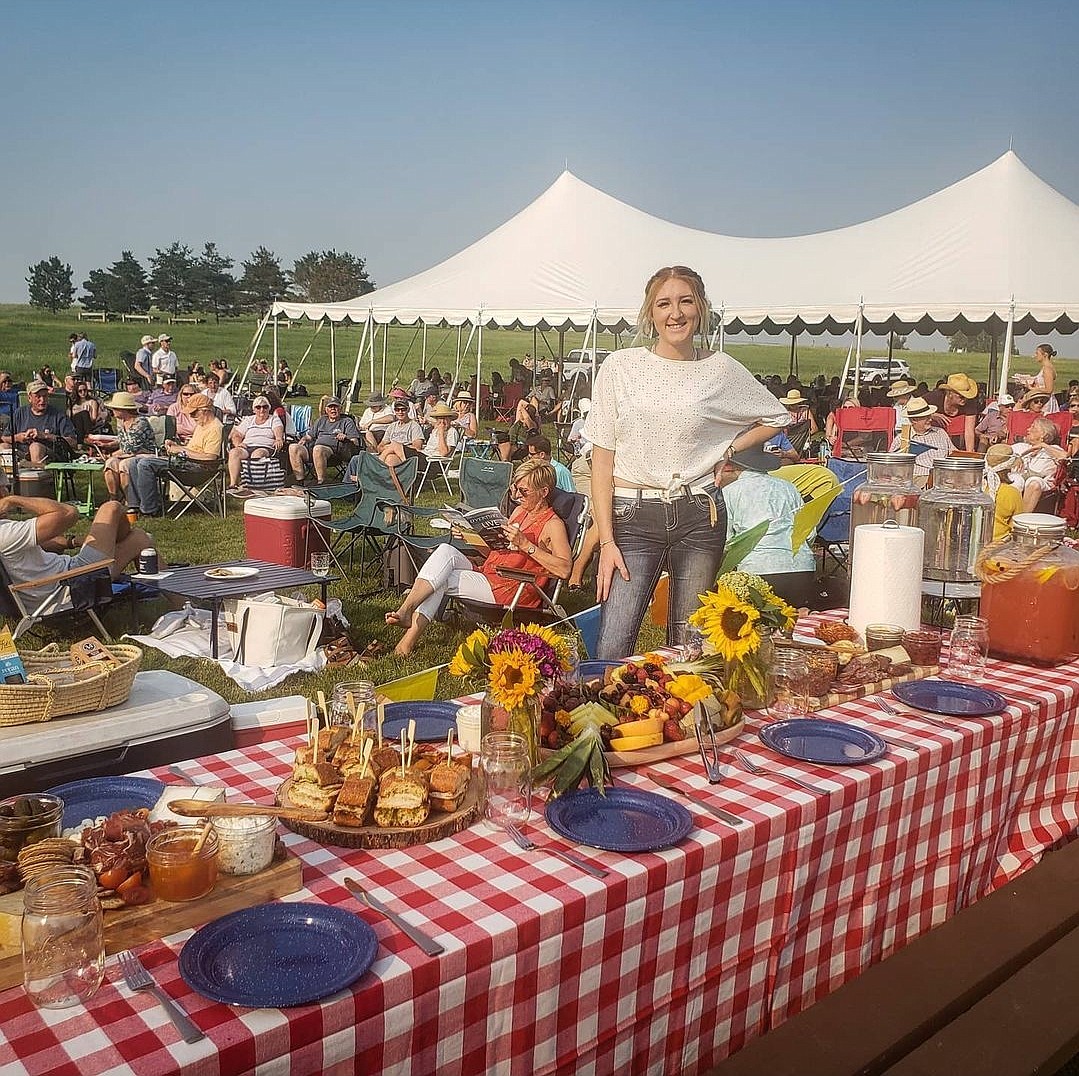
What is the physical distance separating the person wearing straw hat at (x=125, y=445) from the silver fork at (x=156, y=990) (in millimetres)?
8515

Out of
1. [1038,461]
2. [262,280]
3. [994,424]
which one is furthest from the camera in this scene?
[262,280]

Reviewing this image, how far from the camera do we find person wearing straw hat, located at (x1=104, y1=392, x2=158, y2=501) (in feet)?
30.3

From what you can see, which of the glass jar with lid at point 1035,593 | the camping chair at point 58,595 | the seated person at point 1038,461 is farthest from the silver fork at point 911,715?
the seated person at point 1038,461

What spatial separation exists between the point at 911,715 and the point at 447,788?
1171 mm

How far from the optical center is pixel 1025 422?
1004 centimetres

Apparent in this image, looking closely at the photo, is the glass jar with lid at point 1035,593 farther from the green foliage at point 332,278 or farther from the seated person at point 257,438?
the green foliage at point 332,278

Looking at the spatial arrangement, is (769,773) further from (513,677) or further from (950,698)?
(950,698)

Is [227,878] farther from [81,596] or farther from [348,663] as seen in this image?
[81,596]

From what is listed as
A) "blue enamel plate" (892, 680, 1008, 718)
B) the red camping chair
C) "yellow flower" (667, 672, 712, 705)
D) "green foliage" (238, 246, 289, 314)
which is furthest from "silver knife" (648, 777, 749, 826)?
"green foliage" (238, 246, 289, 314)

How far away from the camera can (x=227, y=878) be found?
1.34m

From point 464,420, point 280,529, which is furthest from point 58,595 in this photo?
point 464,420

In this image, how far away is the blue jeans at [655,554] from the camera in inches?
→ 120

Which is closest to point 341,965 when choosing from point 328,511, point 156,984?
point 156,984

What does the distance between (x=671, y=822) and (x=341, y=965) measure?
0.62m
